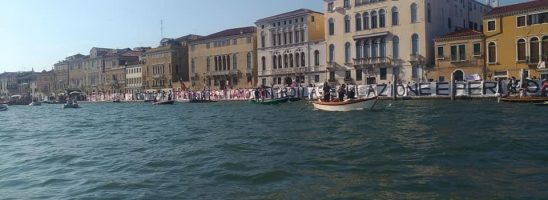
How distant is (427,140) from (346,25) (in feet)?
135

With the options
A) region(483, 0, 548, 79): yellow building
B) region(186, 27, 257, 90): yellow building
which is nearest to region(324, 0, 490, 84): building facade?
region(483, 0, 548, 79): yellow building

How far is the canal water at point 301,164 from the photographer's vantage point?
342 inches

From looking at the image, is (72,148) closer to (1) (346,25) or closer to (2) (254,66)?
(1) (346,25)

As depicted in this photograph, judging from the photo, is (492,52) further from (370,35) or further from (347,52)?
(347,52)

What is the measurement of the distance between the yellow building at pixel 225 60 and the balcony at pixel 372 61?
652 inches

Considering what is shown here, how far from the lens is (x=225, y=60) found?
6950cm

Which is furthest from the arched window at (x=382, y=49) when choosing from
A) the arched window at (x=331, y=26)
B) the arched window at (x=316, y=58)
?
the arched window at (x=316, y=58)

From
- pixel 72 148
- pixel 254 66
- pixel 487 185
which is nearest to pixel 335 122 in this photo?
pixel 72 148

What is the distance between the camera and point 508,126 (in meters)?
16.8

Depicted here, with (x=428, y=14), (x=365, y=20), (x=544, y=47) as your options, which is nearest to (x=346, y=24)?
(x=365, y=20)

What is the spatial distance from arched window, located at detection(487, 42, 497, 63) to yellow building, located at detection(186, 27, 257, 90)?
96.3 ft

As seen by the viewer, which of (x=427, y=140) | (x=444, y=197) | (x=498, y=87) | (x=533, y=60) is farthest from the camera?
(x=533, y=60)

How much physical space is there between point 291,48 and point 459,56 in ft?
67.6

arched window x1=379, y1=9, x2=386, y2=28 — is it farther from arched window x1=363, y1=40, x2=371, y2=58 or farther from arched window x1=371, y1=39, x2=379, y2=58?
arched window x1=363, y1=40, x2=371, y2=58
